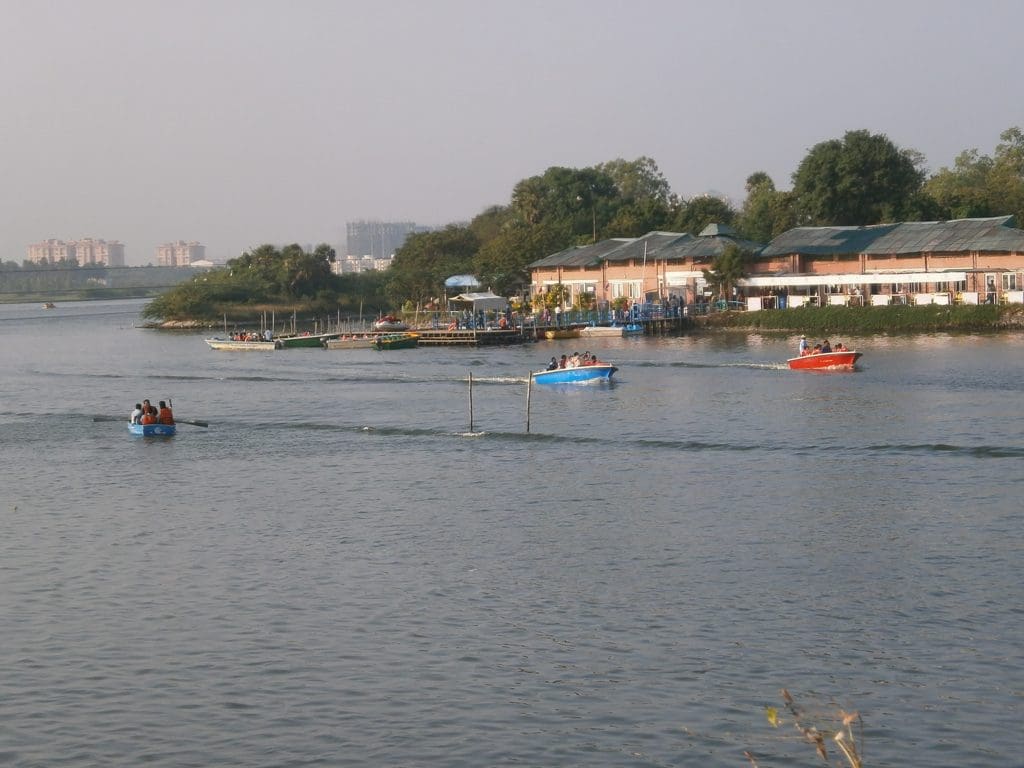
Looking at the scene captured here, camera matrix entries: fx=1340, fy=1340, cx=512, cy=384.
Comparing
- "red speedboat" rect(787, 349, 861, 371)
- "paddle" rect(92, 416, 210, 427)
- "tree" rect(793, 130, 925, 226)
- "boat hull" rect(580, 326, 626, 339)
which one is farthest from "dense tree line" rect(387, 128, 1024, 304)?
"paddle" rect(92, 416, 210, 427)

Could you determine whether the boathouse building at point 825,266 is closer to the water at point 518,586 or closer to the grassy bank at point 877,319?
the grassy bank at point 877,319

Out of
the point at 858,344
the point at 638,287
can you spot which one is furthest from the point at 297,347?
the point at 858,344

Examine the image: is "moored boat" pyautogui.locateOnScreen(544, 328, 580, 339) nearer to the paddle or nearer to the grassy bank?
the grassy bank

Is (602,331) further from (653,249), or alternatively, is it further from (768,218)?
(768,218)

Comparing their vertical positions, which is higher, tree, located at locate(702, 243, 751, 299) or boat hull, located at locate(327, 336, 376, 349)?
tree, located at locate(702, 243, 751, 299)

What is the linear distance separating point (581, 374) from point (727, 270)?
38.1 metres

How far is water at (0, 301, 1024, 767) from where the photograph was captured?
17078 millimetres

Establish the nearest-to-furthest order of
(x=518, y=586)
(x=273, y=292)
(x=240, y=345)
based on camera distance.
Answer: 1. (x=518, y=586)
2. (x=240, y=345)
3. (x=273, y=292)

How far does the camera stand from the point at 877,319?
82.4m

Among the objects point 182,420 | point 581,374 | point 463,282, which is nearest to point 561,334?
point 463,282

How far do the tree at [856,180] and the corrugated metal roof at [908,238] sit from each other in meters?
6.92

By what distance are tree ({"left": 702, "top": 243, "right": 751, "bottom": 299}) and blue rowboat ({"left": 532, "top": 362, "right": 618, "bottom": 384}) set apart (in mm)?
37102

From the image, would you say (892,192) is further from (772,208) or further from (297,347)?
(297,347)

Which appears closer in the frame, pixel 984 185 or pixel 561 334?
pixel 561 334
